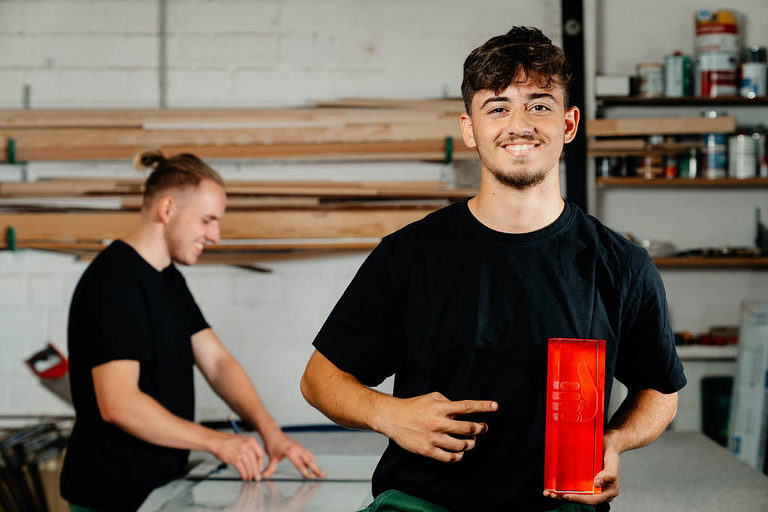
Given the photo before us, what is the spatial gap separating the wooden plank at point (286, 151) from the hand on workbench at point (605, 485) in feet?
7.28

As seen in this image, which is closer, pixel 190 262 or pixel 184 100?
pixel 190 262

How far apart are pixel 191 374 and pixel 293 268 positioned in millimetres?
1236

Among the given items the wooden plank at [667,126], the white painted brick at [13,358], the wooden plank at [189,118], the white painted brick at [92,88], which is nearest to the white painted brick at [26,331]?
the white painted brick at [13,358]

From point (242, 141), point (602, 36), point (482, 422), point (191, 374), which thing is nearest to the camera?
point (482, 422)

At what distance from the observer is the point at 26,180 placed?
342 cm

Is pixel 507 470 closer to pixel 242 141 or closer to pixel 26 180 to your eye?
pixel 242 141

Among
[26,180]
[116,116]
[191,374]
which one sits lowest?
[191,374]

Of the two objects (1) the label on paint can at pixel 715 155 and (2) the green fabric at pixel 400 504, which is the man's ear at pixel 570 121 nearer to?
(2) the green fabric at pixel 400 504

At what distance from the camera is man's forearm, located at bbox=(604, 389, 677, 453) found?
1.30 m

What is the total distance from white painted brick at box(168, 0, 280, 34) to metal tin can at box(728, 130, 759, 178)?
82.1 inches

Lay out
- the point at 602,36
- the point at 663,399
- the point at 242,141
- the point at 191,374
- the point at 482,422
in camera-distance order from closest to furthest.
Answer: the point at 482,422
the point at 663,399
the point at 191,374
the point at 242,141
the point at 602,36

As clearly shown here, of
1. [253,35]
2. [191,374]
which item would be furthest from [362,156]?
[191,374]

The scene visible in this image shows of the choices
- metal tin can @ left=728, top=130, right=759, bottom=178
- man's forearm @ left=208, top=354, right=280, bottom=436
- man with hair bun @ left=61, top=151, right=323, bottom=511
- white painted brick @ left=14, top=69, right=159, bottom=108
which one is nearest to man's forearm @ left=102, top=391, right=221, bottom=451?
man with hair bun @ left=61, top=151, right=323, bottom=511

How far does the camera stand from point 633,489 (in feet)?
6.28
